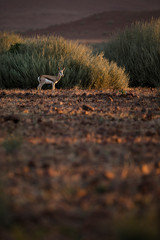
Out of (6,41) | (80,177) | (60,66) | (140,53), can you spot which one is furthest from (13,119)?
(6,41)

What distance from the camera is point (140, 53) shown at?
1001 cm

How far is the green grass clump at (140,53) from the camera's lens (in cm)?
955

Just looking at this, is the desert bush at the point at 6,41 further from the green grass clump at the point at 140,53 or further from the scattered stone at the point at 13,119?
the scattered stone at the point at 13,119

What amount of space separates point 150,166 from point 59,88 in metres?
6.35

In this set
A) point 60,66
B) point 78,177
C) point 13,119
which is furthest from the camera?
point 60,66

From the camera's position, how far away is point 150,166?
2.46 m

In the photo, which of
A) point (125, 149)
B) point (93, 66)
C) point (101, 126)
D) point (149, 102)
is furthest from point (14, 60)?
point (125, 149)

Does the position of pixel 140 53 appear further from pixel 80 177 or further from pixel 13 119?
pixel 80 177

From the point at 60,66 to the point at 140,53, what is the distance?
3173 mm

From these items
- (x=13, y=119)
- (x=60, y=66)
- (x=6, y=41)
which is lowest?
(x=60, y=66)

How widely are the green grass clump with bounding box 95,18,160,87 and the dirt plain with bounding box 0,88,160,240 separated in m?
5.66

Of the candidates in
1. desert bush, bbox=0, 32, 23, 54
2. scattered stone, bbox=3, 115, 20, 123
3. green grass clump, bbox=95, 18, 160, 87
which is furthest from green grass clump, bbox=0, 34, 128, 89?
scattered stone, bbox=3, 115, 20, 123

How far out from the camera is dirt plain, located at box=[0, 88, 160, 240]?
1625mm

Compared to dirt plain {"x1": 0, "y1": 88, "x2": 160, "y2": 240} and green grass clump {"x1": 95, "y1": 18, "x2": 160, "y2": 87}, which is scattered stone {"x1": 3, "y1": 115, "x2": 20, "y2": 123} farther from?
green grass clump {"x1": 95, "y1": 18, "x2": 160, "y2": 87}
